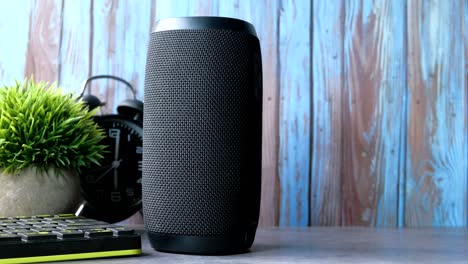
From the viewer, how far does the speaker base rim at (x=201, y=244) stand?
0.62m

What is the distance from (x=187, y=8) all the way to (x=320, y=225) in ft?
1.52

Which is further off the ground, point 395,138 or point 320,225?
point 395,138

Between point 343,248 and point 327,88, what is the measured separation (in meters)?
0.43

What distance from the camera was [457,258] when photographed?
633mm

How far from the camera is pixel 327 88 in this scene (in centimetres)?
107

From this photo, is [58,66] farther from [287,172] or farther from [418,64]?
[418,64]

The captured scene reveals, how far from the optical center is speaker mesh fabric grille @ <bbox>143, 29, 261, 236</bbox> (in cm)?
62

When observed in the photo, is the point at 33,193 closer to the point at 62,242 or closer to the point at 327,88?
the point at 62,242

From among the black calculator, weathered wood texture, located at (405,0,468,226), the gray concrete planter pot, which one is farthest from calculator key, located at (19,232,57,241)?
weathered wood texture, located at (405,0,468,226)

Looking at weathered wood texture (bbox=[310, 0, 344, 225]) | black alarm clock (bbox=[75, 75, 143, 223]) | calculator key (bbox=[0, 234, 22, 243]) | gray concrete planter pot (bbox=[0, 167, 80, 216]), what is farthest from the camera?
weathered wood texture (bbox=[310, 0, 344, 225])

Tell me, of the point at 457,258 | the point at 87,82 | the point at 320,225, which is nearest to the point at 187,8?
the point at 87,82

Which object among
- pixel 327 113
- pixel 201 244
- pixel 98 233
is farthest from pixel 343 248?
pixel 327 113

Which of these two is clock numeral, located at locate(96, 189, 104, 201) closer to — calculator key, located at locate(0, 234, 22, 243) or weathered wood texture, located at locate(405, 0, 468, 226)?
calculator key, located at locate(0, 234, 22, 243)

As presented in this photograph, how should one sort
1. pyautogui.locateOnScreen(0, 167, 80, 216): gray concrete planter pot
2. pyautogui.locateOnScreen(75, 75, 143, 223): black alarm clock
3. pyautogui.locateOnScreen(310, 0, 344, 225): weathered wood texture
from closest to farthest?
pyautogui.locateOnScreen(0, 167, 80, 216): gray concrete planter pot → pyautogui.locateOnScreen(75, 75, 143, 223): black alarm clock → pyautogui.locateOnScreen(310, 0, 344, 225): weathered wood texture
